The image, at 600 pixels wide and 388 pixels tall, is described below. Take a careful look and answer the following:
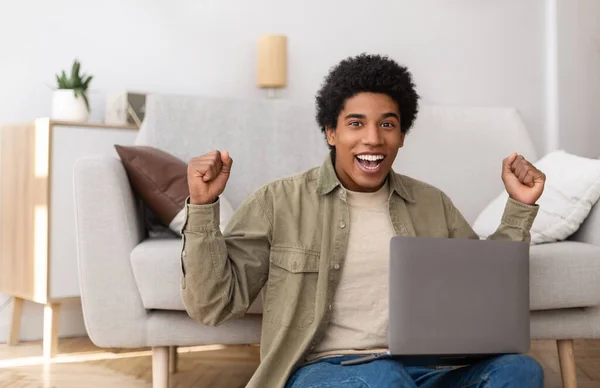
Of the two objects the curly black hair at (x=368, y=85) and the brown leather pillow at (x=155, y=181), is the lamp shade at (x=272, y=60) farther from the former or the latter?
the curly black hair at (x=368, y=85)

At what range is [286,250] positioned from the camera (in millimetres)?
1514

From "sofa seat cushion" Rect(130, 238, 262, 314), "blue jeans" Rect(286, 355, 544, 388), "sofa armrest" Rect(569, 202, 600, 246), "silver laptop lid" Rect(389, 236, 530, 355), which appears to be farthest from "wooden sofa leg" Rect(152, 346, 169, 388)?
"sofa armrest" Rect(569, 202, 600, 246)

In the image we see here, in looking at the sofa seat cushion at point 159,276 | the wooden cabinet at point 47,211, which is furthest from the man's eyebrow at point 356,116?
the wooden cabinet at point 47,211

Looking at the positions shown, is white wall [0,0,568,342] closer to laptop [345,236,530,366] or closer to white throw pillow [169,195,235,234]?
white throw pillow [169,195,235,234]

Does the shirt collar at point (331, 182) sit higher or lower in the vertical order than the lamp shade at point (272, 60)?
lower

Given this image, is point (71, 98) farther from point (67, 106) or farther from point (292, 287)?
point (292, 287)

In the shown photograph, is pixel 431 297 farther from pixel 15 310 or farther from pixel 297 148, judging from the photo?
pixel 15 310

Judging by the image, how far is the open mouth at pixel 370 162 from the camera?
1.50 metres

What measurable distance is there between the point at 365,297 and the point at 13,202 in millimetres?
1896

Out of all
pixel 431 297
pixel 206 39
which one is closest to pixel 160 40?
pixel 206 39

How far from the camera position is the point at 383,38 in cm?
353

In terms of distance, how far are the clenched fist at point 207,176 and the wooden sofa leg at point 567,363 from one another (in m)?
1.16

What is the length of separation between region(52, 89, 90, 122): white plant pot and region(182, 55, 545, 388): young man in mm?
1575

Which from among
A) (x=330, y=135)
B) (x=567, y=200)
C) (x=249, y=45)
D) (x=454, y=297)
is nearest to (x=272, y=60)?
(x=249, y=45)
